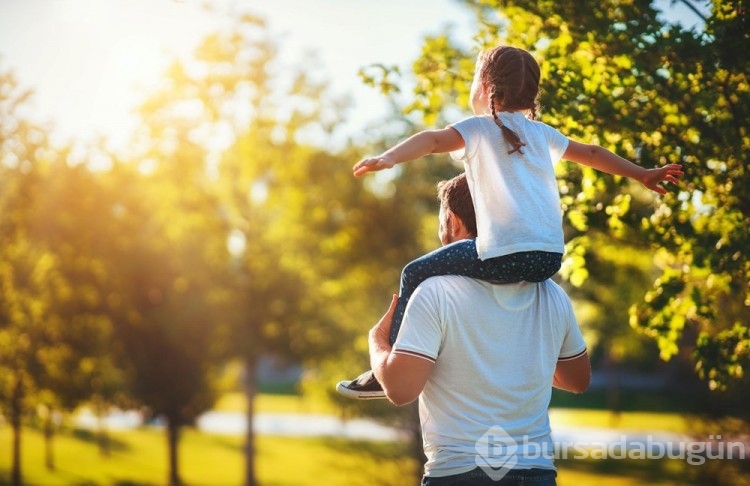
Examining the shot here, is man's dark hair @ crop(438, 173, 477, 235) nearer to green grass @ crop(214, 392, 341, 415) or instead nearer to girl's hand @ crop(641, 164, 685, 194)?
girl's hand @ crop(641, 164, 685, 194)

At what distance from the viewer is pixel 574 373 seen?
278 cm

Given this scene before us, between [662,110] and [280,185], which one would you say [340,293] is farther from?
[662,110]

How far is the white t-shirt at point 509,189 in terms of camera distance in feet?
8.00

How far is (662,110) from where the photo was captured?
4.99 metres

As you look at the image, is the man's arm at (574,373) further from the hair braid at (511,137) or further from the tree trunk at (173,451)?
the tree trunk at (173,451)

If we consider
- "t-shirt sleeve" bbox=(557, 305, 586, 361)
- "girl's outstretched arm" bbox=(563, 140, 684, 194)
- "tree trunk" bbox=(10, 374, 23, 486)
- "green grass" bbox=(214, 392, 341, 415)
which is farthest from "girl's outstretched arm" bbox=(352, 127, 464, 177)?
"green grass" bbox=(214, 392, 341, 415)

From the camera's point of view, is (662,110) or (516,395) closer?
(516,395)

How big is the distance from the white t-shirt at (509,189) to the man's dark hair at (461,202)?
0.10 metres

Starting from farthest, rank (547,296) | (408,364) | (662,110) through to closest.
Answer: (662,110) < (547,296) < (408,364)

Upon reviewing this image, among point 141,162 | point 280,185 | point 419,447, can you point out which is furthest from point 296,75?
point 419,447

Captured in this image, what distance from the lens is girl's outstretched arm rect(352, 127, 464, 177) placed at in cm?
237

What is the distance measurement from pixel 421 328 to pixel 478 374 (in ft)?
0.75

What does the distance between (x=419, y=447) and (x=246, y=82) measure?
10.7 metres

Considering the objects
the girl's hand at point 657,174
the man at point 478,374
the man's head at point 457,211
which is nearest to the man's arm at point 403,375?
the man at point 478,374
